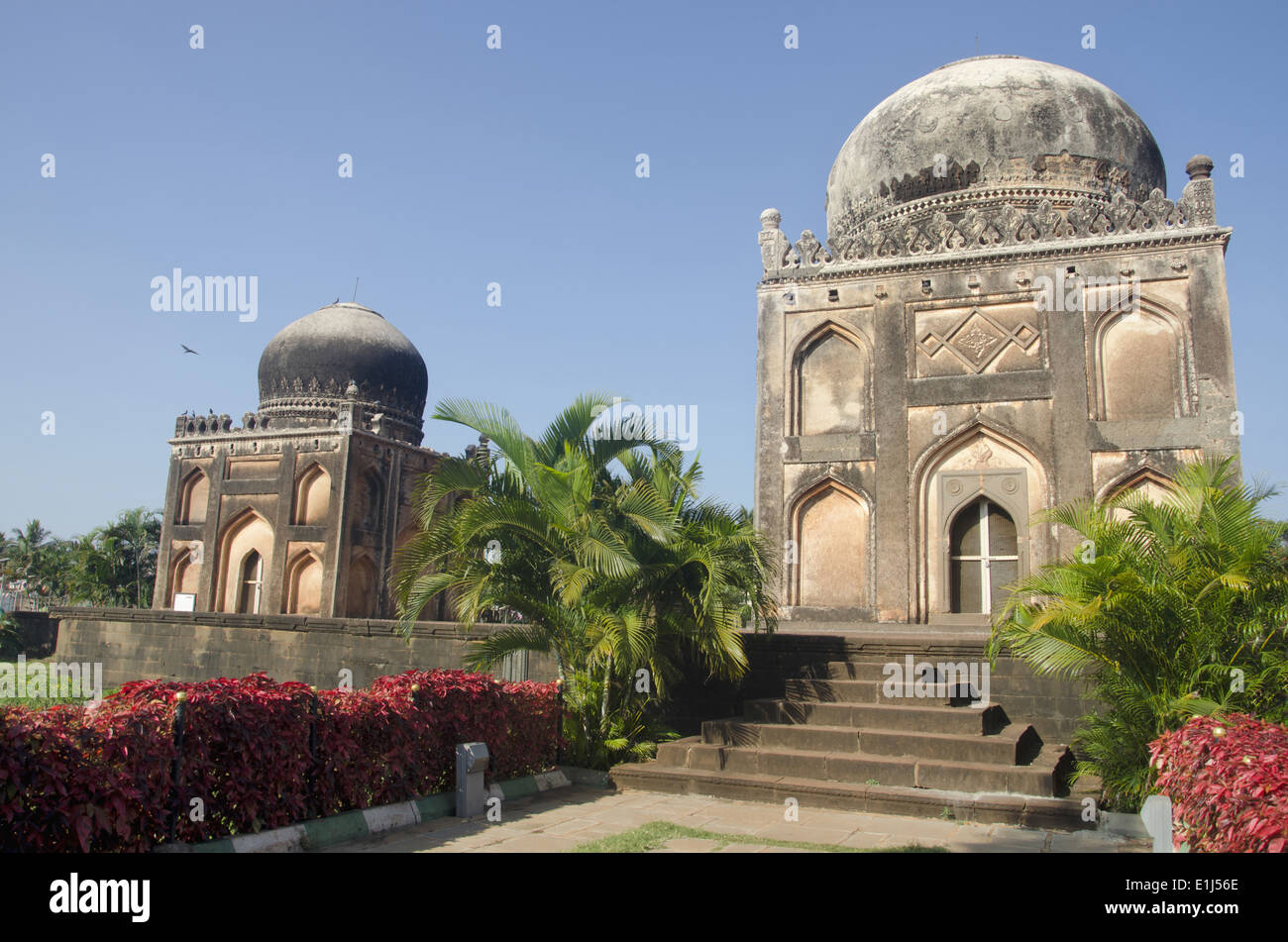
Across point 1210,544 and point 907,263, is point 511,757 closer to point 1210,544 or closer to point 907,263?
point 1210,544

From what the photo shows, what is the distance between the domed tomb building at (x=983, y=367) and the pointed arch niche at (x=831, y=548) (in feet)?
0.08

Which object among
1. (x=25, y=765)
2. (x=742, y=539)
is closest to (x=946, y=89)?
(x=742, y=539)

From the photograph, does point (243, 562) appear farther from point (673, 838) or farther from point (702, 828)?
point (673, 838)

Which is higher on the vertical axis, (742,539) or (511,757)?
(742,539)

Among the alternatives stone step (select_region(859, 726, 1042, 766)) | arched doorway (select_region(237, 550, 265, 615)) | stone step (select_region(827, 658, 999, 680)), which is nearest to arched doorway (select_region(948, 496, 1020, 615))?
stone step (select_region(827, 658, 999, 680))

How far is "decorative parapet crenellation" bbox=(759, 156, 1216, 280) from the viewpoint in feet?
45.8

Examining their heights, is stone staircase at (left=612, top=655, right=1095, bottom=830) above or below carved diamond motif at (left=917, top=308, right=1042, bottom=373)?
below

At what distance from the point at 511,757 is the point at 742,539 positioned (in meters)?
3.14

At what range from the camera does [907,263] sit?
49.2 ft

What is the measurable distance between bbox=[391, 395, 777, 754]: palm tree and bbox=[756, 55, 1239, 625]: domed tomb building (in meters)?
4.79

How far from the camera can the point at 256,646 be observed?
17.0 metres

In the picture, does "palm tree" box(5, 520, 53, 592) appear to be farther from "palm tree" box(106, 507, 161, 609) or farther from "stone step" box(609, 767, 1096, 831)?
"stone step" box(609, 767, 1096, 831)

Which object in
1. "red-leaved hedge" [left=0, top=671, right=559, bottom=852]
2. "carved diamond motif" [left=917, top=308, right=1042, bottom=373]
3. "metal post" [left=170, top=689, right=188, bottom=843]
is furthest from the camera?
"carved diamond motif" [left=917, top=308, right=1042, bottom=373]

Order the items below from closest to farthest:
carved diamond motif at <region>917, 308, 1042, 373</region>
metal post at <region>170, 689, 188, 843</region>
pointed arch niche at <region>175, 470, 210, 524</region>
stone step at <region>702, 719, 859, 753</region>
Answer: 1. metal post at <region>170, 689, 188, 843</region>
2. stone step at <region>702, 719, 859, 753</region>
3. carved diamond motif at <region>917, 308, 1042, 373</region>
4. pointed arch niche at <region>175, 470, 210, 524</region>
